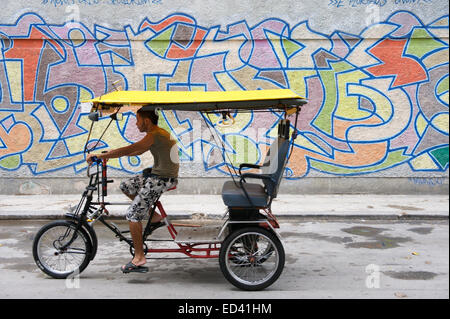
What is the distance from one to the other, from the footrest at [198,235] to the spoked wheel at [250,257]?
209mm

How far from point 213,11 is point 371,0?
338cm

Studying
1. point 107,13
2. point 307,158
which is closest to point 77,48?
point 107,13

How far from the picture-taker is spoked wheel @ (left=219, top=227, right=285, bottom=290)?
480 cm

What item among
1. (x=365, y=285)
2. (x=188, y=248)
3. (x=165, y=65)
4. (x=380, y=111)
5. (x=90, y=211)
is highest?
(x=165, y=65)

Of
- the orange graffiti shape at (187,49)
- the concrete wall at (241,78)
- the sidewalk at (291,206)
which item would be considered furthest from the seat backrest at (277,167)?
the orange graffiti shape at (187,49)

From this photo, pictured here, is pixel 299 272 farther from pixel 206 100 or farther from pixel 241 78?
pixel 241 78

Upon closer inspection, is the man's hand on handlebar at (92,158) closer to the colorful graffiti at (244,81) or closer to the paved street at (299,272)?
the paved street at (299,272)

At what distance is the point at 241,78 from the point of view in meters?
10.3

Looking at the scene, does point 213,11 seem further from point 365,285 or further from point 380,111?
point 365,285

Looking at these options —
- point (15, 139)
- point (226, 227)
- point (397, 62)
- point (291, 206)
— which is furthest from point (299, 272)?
point (15, 139)

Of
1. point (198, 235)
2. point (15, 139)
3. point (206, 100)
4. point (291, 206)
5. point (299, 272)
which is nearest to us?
point (206, 100)

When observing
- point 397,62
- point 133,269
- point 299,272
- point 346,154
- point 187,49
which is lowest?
point 299,272

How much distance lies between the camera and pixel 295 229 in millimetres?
7727

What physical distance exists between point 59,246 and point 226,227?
1.78 meters
